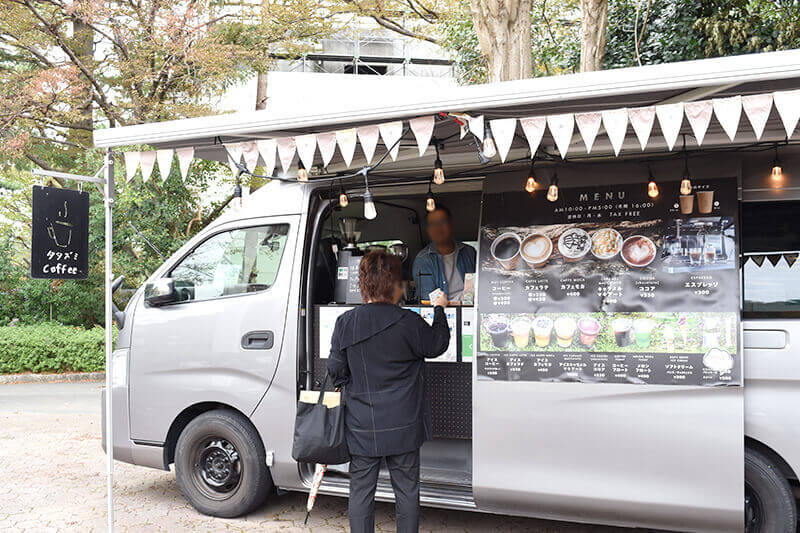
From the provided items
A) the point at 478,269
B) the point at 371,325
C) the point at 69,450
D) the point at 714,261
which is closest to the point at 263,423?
the point at 371,325

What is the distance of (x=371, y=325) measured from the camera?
3.74 m

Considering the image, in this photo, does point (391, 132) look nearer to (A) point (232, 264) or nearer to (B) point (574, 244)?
(B) point (574, 244)

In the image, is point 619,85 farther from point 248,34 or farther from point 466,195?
point 248,34

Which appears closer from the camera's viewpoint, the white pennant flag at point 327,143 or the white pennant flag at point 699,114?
the white pennant flag at point 699,114

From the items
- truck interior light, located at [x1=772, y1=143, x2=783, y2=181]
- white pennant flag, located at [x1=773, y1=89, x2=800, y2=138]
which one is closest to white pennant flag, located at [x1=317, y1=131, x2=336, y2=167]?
white pennant flag, located at [x1=773, y1=89, x2=800, y2=138]

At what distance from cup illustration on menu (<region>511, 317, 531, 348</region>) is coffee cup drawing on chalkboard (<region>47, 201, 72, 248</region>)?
2.91m

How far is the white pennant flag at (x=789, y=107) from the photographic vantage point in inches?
118

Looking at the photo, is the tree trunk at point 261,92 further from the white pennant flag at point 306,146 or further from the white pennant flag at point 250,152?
the white pennant flag at point 306,146

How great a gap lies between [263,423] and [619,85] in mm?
3095

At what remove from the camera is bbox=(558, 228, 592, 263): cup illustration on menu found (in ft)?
13.1

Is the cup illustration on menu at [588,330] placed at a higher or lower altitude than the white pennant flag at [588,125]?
lower

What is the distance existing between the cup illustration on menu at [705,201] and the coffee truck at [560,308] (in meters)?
0.01

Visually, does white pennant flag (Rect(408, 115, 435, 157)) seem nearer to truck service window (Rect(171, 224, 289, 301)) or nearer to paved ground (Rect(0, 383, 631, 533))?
truck service window (Rect(171, 224, 289, 301))

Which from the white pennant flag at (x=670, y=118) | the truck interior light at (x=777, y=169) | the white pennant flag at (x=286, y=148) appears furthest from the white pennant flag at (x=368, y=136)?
the truck interior light at (x=777, y=169)
